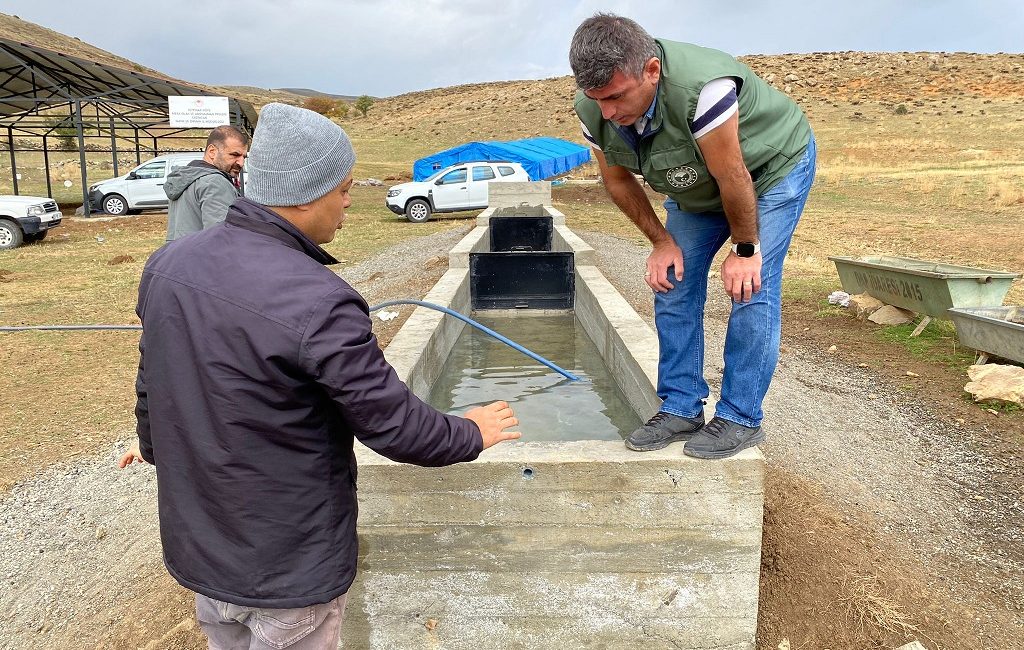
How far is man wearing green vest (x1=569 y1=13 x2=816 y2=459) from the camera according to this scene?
2.35 m

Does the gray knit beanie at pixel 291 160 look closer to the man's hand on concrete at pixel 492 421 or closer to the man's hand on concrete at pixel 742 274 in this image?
the man's hand on concrete at pixel 492 421

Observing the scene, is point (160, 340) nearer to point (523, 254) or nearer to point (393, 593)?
point (393, 593)

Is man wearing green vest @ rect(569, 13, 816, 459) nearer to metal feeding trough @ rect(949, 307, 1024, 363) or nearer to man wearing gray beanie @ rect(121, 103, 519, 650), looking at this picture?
man wearing gray beanie @ rect(121, 103, 519, 650)

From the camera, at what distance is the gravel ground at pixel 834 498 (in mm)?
3414

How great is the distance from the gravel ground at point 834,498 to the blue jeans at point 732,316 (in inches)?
61.6

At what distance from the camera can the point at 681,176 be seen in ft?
8.56

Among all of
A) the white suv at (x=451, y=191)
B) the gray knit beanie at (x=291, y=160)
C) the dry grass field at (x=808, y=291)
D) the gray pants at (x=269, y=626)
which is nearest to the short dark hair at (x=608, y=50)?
the gray knit beanie at (x=291, y=160)

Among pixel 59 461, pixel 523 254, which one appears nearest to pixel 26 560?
pixel 59 461

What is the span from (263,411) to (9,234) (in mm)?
15374

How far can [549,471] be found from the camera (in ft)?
9.21

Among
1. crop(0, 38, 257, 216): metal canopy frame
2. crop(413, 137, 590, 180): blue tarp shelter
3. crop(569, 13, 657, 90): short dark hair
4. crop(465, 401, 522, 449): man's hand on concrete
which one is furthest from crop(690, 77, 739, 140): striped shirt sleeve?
crop(413, 137, 590, 180): blue tarp shelter

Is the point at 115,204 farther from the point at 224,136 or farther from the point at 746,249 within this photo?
the point at 746,249

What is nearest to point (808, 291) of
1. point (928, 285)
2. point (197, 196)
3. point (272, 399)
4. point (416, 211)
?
point (928, 285)

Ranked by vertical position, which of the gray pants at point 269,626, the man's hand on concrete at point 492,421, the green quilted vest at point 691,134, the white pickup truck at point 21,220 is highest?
the green quilted vest at point 691,134
